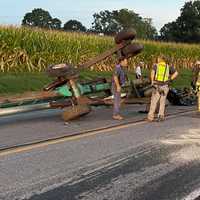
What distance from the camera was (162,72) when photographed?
13.9 meters

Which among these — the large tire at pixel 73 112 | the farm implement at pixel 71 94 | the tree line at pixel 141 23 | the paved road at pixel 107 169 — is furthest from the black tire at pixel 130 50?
the tree line at pixel 141 23

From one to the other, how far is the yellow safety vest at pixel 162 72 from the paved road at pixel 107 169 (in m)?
3.21

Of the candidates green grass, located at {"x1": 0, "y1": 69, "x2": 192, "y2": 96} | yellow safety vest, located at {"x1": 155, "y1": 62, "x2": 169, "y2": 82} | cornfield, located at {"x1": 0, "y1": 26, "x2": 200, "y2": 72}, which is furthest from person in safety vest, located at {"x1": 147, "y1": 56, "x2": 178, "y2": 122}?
cornfield, located at {"x1": 0, "y1": 26, "x2": 200, "y2": 72}

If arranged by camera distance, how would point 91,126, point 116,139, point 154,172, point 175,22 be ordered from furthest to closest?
point 175,22
point 91,126
point 116,139
point 154,172

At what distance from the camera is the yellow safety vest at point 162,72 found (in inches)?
549

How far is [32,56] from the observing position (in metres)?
28.6

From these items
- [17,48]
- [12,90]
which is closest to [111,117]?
[12,90]

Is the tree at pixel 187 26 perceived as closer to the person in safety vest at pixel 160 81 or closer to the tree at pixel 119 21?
the tree at pixel 119 21

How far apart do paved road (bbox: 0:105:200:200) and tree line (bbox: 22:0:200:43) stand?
7562 centimetres

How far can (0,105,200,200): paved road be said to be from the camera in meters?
6.68

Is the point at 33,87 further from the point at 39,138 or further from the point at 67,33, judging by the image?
the point at 39,138

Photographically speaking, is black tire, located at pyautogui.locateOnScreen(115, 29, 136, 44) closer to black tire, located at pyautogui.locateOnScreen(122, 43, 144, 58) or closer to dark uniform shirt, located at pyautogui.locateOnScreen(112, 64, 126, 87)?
black tire, located at pyautogui.locateOnScreen(122, 43, 144, 58)

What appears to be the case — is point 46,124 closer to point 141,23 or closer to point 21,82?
point 21,82

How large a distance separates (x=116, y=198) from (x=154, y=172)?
1453mm
